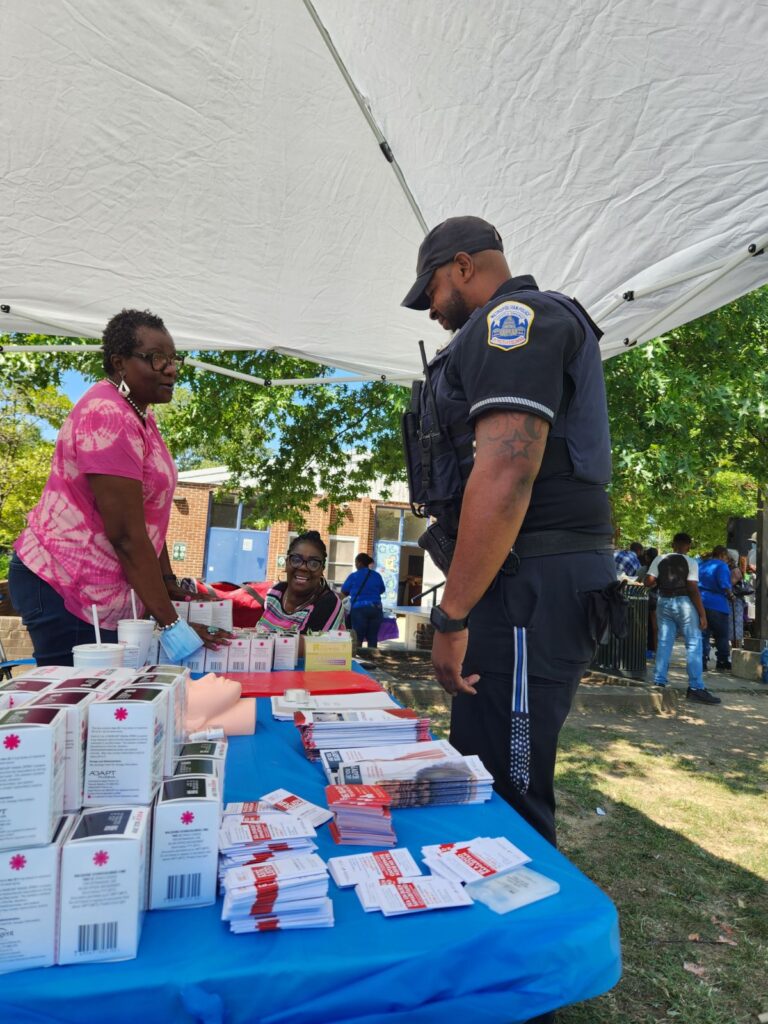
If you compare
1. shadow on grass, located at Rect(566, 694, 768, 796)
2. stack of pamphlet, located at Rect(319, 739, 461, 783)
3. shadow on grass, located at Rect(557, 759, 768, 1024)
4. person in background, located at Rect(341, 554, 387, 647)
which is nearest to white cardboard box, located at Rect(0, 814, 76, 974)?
stack of pamphlet, located at Rect(319, 739, 461, 783)

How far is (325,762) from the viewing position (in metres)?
1.50

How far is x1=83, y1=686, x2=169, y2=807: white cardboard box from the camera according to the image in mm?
960

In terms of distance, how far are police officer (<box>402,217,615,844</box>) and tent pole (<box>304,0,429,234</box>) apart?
4.72 ft

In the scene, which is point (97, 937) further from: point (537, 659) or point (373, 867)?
point (537, 659)

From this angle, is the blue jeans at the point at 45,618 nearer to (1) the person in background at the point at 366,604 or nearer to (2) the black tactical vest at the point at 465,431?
(2) the black tactical vest at the point at 465,431

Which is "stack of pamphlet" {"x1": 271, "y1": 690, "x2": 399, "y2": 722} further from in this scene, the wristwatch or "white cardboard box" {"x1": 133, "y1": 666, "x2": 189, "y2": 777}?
"white cardboard box" {"x1": 133, "y1": 666, "x2": 189, "y2": 777}

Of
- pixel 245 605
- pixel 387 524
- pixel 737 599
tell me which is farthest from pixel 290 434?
pixel 387 524

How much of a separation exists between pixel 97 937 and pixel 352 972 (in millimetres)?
332

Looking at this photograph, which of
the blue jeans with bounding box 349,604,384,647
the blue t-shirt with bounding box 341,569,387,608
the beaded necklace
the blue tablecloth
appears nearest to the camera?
the blue tablecloth

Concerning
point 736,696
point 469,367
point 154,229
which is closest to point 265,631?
point 469,367

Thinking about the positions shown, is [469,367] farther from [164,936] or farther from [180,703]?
[164,936]

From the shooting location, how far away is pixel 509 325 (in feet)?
5.32

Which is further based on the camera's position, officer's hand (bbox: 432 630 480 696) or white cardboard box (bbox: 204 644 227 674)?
white cardboard box (bbox: 204 644 227 674)

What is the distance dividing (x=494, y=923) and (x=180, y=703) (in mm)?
709
